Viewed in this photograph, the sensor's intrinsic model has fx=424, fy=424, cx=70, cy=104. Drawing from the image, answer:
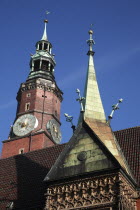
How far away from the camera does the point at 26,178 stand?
2359cm

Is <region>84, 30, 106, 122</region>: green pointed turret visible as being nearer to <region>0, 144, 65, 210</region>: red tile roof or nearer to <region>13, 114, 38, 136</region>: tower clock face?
<region>0, 144, 65, 210</region>: red tile roof

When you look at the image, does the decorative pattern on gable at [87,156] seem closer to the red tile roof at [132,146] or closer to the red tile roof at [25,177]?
the red tile roof at [132,146]

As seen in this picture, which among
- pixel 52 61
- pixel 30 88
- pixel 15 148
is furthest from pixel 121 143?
pixel 52 61

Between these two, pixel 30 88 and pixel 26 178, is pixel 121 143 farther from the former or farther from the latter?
pixel 30 88

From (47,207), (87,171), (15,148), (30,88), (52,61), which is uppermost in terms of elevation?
(52,61)

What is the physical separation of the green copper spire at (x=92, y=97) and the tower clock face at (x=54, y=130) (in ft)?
55.2

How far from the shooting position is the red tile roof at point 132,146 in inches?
793

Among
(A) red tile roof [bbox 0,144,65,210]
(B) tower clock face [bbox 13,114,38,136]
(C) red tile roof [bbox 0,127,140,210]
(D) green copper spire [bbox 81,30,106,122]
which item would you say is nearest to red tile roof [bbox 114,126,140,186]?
(C) red tile roof [bbox 0,127,140,210]

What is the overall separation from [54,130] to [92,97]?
743 inches

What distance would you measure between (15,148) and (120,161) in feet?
71.4

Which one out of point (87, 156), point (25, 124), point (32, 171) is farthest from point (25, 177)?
point (25, 124)

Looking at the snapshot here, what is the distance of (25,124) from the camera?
127ft

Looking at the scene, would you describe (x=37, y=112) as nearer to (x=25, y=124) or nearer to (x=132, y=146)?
(x=25, y=124)

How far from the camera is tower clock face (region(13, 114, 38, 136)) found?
3859 centimetres
